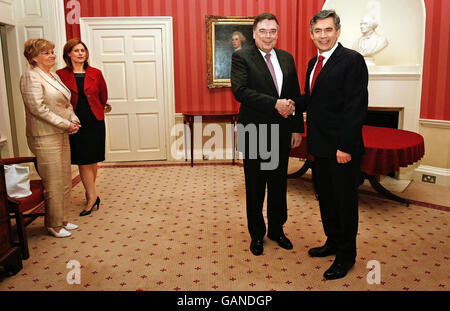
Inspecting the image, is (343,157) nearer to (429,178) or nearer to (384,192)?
(384,192)

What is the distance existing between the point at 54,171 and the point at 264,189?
5.43 ft

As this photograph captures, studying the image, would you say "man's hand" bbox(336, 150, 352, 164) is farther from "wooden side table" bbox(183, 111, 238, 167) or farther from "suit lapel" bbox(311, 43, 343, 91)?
"wooden side table" bbox(183, 111, 238, 167)

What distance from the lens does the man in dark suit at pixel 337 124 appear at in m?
2.33

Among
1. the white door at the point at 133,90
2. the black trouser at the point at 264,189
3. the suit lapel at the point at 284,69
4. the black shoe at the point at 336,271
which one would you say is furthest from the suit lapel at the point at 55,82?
the white door at the point at 133,90

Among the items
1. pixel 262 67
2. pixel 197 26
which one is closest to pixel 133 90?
pixel 197 26

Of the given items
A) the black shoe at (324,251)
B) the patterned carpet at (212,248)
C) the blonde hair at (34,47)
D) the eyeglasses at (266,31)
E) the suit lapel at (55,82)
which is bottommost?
the patterned carpet at (212,248)

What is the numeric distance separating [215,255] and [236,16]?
4.13 meters

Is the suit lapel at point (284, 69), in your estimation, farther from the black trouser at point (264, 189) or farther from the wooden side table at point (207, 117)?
the wooden side table at point (207, 117)

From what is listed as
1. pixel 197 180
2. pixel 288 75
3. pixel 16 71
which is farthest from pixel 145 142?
pixel 288 75

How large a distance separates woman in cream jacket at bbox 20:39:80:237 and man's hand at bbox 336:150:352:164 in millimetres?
2065

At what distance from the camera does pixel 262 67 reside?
2664 millimetres

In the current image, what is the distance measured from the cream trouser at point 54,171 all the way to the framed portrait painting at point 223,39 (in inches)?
127

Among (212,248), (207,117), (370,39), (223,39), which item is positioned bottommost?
(212,248)

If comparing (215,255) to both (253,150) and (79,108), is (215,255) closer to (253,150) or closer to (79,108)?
(253,150)
